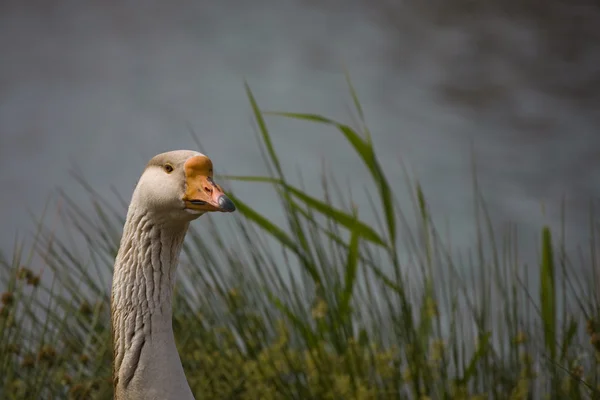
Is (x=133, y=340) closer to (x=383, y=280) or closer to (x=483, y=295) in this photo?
(x=383, y=280)

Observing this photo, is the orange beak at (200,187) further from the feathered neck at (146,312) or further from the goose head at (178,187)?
the feathered neck at (146,312)

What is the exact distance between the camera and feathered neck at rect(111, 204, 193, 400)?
1.63 m

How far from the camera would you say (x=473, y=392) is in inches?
107

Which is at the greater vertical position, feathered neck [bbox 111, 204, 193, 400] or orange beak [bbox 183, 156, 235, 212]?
orange beak [bbox 183, 156, 235, 212]

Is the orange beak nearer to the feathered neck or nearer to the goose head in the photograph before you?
the goose head

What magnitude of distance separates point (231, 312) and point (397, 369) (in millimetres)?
585

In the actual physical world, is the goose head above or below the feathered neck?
above

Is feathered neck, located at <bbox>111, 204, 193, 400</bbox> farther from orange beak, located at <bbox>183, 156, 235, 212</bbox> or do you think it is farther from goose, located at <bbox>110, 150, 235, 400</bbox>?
orange beak, located at <bbox>183, 156, 235, 212</bbox>

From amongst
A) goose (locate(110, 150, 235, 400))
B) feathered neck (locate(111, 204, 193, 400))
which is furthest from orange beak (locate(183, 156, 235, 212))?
feathered neck (locate(111, 204, 193, 400))

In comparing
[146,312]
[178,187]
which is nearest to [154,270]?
[146,312]

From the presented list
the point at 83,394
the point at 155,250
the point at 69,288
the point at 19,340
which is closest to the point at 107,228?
the point at 69,288

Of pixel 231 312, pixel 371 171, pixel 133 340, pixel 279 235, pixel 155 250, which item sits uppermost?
pixel 371 171

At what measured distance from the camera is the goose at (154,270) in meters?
1.62

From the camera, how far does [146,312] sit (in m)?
1.67
